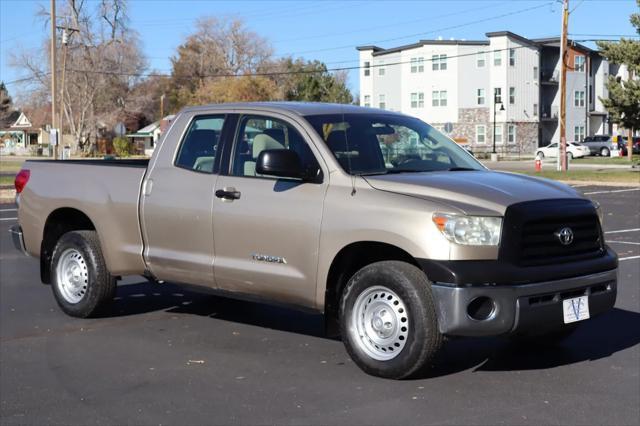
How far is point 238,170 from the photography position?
21.9 ft

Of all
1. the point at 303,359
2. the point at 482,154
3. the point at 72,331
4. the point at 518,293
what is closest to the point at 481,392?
the point at 518,293

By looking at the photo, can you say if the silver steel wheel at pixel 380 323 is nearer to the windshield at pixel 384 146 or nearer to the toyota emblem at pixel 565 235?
the windshield at pixel 384 146

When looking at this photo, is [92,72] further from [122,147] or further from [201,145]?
[201,145]

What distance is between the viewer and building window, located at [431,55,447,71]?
72875mm

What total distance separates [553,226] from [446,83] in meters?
69.6

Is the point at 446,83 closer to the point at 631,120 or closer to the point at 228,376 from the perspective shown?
the point at 631,120

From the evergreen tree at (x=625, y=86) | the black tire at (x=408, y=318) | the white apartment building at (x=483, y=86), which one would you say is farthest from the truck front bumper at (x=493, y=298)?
the white apartment building at (x=483, y=86)

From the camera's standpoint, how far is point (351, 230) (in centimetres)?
580

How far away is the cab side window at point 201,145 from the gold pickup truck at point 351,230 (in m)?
0.02

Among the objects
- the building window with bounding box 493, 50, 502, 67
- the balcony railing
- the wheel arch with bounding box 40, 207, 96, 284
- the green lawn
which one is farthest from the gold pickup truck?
the balcony railing

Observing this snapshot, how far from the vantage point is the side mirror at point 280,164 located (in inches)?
237

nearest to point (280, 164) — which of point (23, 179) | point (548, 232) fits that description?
point (548, 232)

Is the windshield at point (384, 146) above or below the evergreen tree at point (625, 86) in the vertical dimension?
below

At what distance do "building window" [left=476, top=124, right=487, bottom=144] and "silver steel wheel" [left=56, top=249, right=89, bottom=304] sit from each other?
68.0 meters
